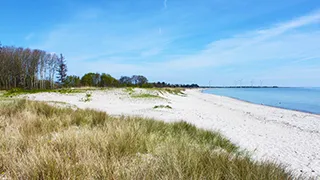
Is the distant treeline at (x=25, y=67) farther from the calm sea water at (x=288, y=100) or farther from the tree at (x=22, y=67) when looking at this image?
the calm sea water at (x=288, y=100)

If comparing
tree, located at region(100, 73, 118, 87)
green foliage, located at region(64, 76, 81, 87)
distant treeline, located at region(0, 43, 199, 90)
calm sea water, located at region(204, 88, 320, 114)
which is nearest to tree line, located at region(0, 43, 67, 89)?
distant treeline, located at region(0, 43, 199, 90)

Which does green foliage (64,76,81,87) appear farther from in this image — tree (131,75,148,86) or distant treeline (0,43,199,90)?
tree (131,75,148,86)

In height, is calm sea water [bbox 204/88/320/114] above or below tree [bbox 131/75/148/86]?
below

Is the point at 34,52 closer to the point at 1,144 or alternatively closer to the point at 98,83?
the point at 98,83

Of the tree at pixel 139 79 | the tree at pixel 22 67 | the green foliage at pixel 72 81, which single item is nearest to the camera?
the tree at pixel 22 67

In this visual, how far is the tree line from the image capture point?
38.4 metres

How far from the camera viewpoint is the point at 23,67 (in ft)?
133

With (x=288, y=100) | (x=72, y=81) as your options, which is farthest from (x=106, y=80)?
(x=288, y=100)

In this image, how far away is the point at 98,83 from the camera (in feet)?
236

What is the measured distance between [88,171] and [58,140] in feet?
4.41

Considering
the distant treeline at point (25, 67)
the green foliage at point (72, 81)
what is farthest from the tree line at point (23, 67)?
the green foliage at point (72, 81)

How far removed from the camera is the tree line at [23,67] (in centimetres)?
3844

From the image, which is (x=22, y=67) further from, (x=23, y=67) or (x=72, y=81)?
(x=72, y=81)

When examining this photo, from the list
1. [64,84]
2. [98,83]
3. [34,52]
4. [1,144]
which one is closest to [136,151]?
[1,144]
